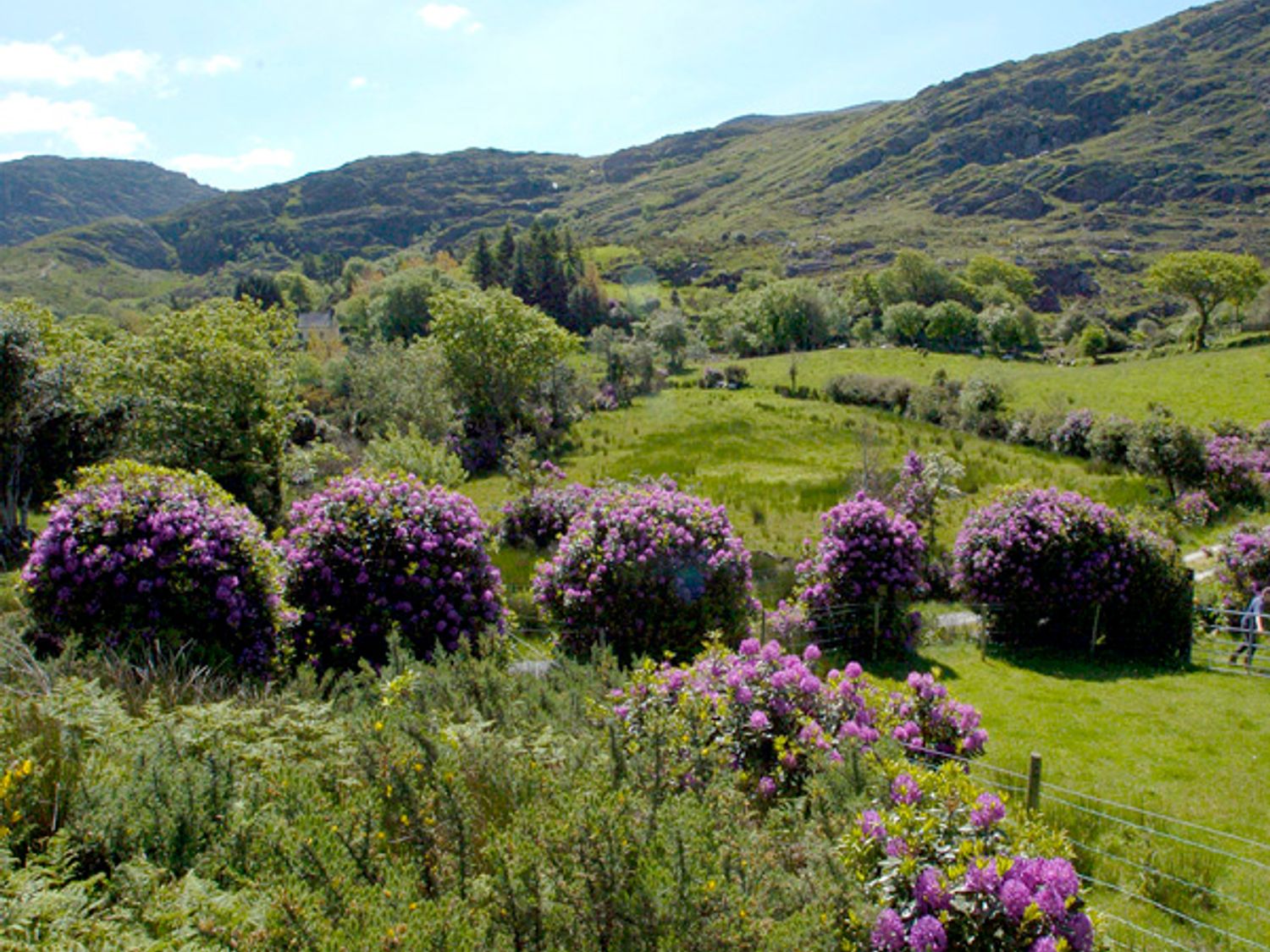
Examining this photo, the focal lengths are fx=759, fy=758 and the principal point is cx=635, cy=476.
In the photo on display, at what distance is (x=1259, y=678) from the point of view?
38.7 ft

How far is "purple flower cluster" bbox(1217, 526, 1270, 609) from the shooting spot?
45.6ft

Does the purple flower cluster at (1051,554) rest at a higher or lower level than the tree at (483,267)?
lower

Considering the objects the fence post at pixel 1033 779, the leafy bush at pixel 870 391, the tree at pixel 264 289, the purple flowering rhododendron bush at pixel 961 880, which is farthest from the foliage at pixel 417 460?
the tree at pixel 264 289

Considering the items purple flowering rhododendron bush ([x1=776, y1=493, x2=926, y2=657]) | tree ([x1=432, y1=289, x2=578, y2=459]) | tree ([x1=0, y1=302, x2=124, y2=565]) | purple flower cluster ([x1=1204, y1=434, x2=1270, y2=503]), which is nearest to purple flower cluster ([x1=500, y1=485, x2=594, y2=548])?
purple flowering rhododendron bush ([x1=776, y1=493, x2=926, y2=657])

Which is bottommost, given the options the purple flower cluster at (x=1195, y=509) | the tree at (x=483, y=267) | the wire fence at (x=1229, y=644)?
the wire fence at (x=1229, y=644)

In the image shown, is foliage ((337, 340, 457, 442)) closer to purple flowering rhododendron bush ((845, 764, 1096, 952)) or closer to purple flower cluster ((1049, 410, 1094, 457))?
purple flower cluster ((1049, 410, 1094, 457))

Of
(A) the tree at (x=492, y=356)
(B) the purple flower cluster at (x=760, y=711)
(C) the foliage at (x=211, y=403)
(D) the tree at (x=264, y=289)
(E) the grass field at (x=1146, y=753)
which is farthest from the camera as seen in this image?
(D) the tree at (x=264, y=289)

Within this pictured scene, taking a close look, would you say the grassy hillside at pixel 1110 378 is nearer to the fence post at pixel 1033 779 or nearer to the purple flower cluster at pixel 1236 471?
the purple flower cluster at pixel 1236 471

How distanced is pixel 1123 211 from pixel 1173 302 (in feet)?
178

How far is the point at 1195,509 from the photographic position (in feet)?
71.4

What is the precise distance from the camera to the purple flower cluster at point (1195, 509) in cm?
2161

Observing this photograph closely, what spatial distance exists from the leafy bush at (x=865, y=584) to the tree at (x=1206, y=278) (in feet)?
186

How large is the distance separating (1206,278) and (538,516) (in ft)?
198

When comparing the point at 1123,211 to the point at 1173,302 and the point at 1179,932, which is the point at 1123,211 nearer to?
the point at 1173,302
